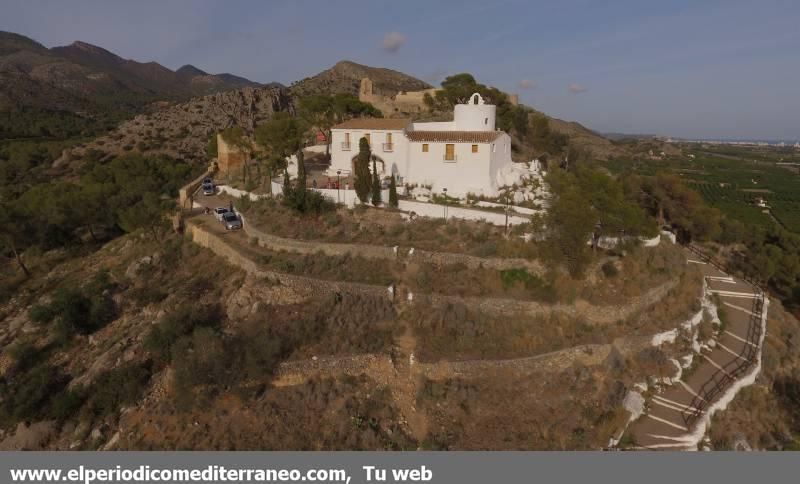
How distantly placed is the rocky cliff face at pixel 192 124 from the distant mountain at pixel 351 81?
9.08 m

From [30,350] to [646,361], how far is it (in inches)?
863

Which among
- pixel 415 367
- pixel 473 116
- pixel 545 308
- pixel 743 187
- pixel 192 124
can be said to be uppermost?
pixel 192 124

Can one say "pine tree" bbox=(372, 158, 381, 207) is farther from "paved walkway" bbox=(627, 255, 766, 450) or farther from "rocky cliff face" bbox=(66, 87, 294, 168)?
"rocky cliff face" bbox=(66, 87, 294, 168)

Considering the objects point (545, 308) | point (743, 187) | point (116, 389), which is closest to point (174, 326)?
point (116, 389)

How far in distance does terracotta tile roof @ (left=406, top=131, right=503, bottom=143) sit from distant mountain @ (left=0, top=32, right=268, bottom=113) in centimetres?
8965

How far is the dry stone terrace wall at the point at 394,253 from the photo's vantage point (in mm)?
15961

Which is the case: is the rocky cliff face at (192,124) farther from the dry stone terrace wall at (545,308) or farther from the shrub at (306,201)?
the dry stone terrace wall at (545,308)

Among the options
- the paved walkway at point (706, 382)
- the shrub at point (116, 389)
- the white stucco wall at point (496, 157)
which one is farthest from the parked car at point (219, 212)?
the paved walkway at point (706, 382)

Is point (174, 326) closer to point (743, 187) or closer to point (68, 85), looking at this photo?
point (743, 187)

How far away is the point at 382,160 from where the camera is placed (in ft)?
77.7

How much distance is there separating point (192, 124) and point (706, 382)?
204 ft

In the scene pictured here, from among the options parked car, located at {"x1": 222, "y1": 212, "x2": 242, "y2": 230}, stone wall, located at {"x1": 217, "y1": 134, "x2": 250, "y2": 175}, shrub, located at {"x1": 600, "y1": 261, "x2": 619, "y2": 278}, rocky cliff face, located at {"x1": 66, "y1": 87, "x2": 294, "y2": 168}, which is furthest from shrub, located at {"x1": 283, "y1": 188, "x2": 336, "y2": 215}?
rocky cliff face, located at {"x1": 66, "y1": 87, "x2": 294, "y2": 168}

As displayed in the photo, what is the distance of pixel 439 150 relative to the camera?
2192 centimetres

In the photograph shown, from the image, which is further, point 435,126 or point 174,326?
point 435,126
